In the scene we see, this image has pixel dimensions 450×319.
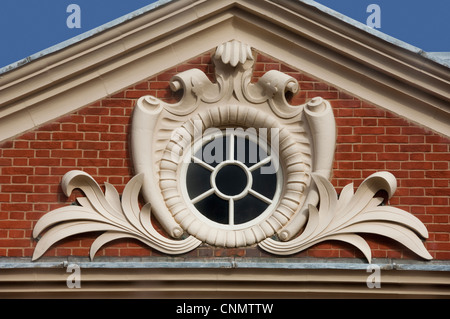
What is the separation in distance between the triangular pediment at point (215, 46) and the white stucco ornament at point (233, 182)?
276 millimetres

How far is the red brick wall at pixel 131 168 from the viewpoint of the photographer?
1315cm

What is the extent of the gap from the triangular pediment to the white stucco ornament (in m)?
0.28

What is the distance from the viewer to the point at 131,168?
1338 cm

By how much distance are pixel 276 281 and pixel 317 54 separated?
88.9 inches

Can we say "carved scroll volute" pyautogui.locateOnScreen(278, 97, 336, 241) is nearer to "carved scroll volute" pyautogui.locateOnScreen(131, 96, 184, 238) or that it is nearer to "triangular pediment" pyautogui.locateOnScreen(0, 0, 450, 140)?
"triangular pediment" pyautogui.locateOnScreen(0, 0, 450, 140)

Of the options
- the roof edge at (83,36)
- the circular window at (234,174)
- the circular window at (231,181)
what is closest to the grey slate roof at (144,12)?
the roof edge at (83,36)

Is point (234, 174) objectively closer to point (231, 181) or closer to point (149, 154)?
point (231, 181)

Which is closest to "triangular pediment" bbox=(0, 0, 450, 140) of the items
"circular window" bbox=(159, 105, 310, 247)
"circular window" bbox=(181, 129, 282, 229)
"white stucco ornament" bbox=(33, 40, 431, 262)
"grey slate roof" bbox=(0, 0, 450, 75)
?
"grey slate roof" bbox=(0, 0, 450, 75)

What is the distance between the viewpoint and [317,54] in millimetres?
13672

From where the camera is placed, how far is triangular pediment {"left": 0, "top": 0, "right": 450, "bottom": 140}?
13469 millimetres

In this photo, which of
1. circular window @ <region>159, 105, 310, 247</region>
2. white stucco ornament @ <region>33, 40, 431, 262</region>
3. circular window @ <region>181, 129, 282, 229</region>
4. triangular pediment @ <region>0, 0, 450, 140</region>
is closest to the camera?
white stucco ornament @ <region>33, 40, 431, 262</region>

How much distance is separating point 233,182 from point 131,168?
3.16 feet
